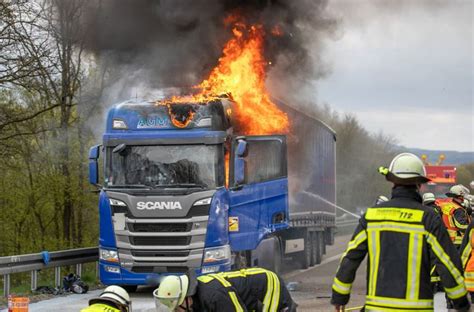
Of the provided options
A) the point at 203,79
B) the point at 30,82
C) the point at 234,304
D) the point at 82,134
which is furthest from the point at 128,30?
the point at 234,304

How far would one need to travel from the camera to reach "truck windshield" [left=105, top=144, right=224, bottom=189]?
15.1m

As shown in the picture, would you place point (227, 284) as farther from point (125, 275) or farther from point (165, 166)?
point (125, 275)

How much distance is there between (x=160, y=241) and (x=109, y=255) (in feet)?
3.18

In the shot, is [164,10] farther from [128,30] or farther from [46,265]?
[46,265]

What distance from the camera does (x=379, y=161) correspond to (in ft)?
192

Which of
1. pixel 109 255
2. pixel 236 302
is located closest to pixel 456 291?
pixel 236 302

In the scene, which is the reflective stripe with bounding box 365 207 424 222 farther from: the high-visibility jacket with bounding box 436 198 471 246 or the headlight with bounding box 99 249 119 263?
the headlight with bounding box 99 249 119 263

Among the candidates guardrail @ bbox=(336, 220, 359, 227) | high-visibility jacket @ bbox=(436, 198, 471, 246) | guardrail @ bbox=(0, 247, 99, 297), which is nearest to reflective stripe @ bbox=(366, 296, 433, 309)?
high-visibility jacket @ bbox=(436, 198, 471, 246)

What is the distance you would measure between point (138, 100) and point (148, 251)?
8.99ft

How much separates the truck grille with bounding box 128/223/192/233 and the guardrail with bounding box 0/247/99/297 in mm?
2087

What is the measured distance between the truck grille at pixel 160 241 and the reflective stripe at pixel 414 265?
30.9 feet

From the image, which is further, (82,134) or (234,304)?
(82,134)

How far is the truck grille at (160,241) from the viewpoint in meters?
15.1

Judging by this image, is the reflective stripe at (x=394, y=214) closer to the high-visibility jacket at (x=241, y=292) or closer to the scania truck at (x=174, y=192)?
the high-visibility jacket at (x=241, y=292)
